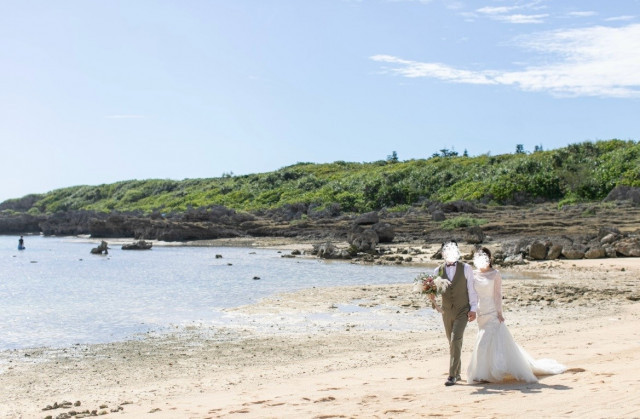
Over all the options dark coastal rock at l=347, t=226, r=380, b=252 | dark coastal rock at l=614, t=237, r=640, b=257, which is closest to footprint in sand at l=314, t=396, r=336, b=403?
dark coastal rock at l=614, t=237, r=640, b=257

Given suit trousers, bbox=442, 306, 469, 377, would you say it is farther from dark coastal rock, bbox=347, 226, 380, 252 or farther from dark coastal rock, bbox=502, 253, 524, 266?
dark coastal rock, bbox=347, 226, 380, 252

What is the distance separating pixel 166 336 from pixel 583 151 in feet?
187

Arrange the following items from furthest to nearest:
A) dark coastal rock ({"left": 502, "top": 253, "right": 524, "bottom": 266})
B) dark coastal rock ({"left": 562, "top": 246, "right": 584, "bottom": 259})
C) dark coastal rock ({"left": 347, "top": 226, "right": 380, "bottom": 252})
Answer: dark coastal rock ({"left": 347, "top": 226, "right": 380, "bottom": 252}), dark coastal rock ({"left": 562, "top": 246, "right": 584, "bottom": 259}), dark coastal rock ({"left": 502, "top": 253, "right": 524, "bottom": 266})

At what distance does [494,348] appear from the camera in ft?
29.8

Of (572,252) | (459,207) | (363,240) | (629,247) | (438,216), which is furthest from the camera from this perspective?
(459,207)

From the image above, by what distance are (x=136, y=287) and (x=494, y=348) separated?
19533mm

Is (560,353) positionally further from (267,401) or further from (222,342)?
(222,342)

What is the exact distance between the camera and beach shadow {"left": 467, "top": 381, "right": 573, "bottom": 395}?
8.55 meters

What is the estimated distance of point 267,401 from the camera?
9.05 m

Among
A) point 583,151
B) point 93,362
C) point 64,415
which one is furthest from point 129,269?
point 583,151

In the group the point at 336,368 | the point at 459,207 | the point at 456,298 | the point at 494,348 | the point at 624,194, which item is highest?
the point at 624,194

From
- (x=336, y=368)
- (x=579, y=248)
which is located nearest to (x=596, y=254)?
(x=579, y=248)

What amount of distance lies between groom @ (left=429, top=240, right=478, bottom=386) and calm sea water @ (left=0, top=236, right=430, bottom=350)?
848 centimetres

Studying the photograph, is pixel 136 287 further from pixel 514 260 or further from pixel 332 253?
pixel 514 260
